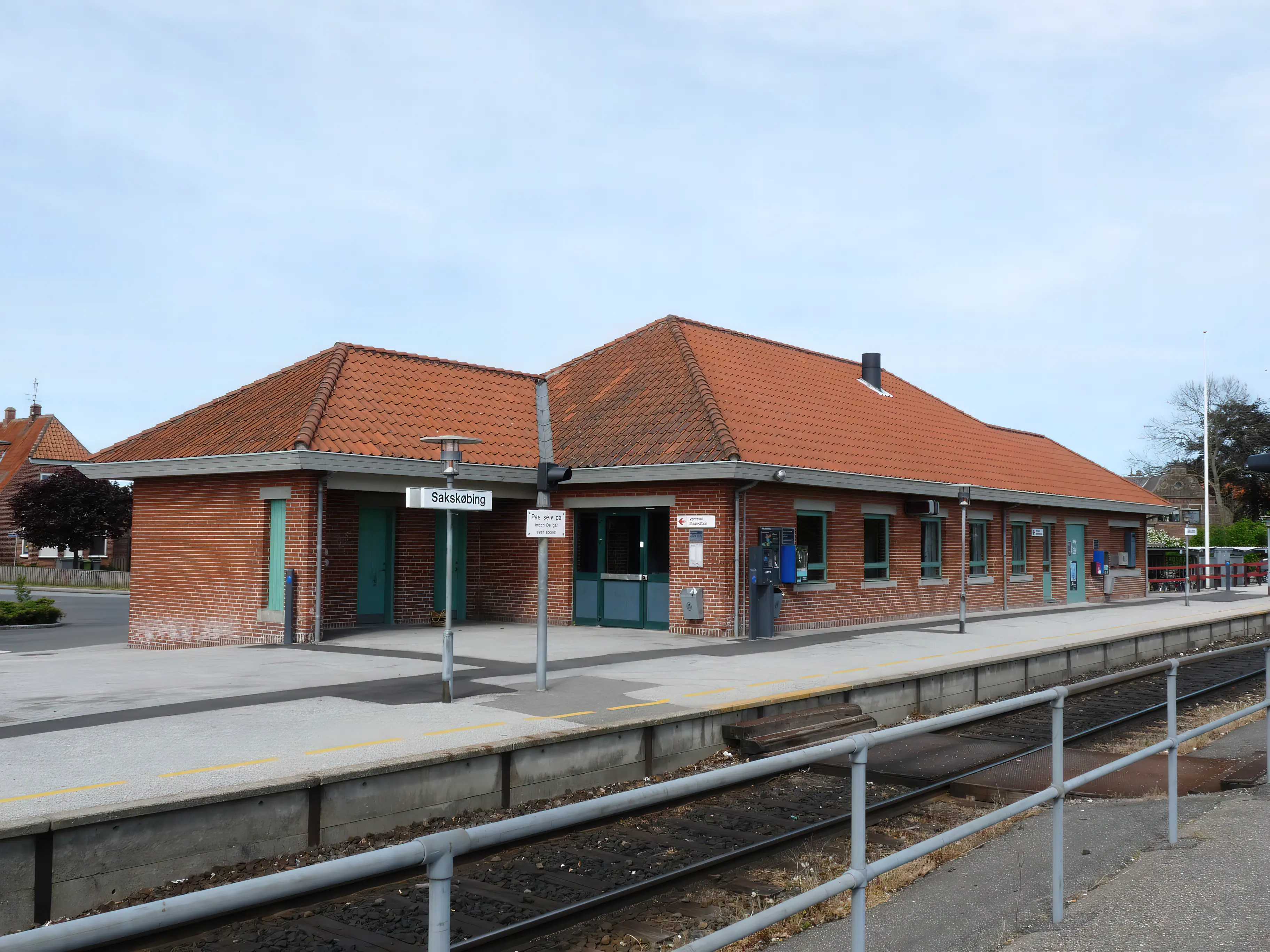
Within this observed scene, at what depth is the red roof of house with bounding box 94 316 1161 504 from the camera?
19.4 metres

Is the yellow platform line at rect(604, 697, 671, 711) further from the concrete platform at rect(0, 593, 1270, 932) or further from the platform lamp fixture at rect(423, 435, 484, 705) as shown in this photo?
the platform lamp fixture at rect(423, 435, 484, 705)

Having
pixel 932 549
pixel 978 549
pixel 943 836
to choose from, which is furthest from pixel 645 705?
pixel 978 549

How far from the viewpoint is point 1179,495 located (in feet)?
280

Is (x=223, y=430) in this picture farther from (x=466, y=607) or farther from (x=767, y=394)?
(x=767, y=394)

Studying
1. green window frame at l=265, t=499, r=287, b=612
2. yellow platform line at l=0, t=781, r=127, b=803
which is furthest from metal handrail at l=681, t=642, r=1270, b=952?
green window frame at l=265, t=499, r=287, b=612

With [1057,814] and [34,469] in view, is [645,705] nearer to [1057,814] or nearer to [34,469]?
[1057,814]

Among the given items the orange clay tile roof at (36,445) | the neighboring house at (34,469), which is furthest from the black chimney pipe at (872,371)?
the orange clay tile roof at (36,445)

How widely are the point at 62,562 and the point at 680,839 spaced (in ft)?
209

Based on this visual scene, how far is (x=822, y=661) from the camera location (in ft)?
50.2

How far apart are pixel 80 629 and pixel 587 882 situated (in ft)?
88.0

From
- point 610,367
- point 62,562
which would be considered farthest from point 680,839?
point 62,562

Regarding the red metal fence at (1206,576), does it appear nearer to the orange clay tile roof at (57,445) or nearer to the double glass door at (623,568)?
the double glass door at (623,568)

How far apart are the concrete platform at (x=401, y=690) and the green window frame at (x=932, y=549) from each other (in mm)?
2639

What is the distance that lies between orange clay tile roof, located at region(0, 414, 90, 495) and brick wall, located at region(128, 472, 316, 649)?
160 feet
